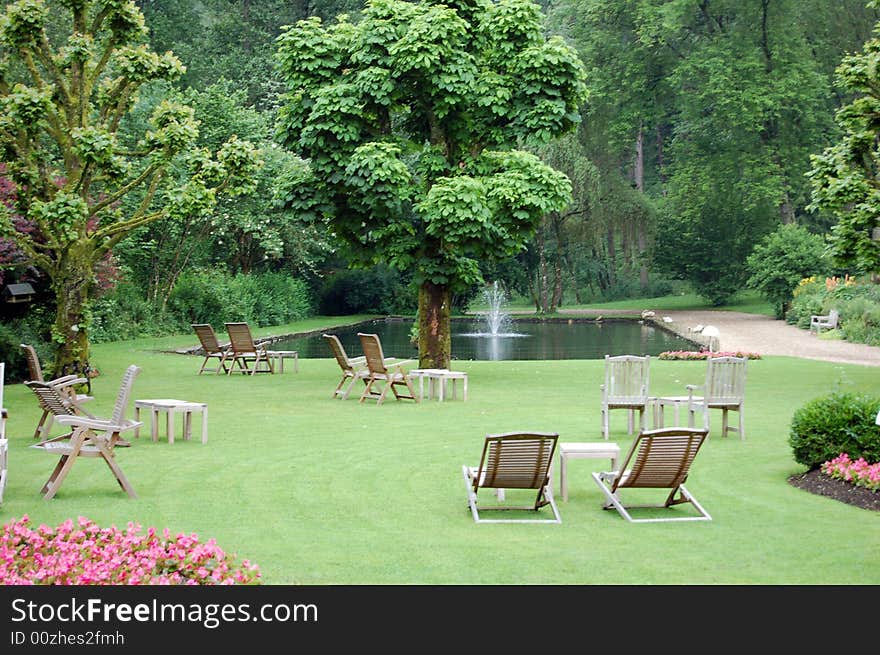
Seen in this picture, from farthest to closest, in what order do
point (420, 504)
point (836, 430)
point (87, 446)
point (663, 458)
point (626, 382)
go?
point (626, 382)
point (836, 430)
point (87, 446)
point (420, 504)
point (663, 458)

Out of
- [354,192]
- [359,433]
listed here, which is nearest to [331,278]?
[354,192]

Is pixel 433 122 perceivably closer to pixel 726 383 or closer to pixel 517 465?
pixel 726 383

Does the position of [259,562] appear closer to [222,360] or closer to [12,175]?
[12,175]

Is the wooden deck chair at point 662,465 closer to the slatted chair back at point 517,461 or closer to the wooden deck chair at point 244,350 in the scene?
the slatted chair back at point 517,461

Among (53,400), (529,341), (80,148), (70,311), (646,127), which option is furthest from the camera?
(646,127)

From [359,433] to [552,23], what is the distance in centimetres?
5020

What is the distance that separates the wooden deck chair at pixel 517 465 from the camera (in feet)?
28.6

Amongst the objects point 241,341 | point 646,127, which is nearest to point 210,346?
point 241,341

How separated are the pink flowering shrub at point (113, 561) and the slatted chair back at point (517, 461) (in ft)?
9.09

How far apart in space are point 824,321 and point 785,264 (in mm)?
8845

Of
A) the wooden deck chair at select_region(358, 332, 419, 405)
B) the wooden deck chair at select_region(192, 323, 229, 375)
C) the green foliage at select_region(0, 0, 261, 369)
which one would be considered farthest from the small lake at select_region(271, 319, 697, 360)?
the green foliage at select_region(0, 0, 261, 369)

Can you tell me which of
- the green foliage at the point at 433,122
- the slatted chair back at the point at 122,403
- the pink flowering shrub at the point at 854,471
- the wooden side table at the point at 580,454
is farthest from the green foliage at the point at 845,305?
the slatted chair back at the point at 122,403

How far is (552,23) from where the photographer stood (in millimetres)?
60062

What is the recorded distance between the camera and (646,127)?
5709 cm
